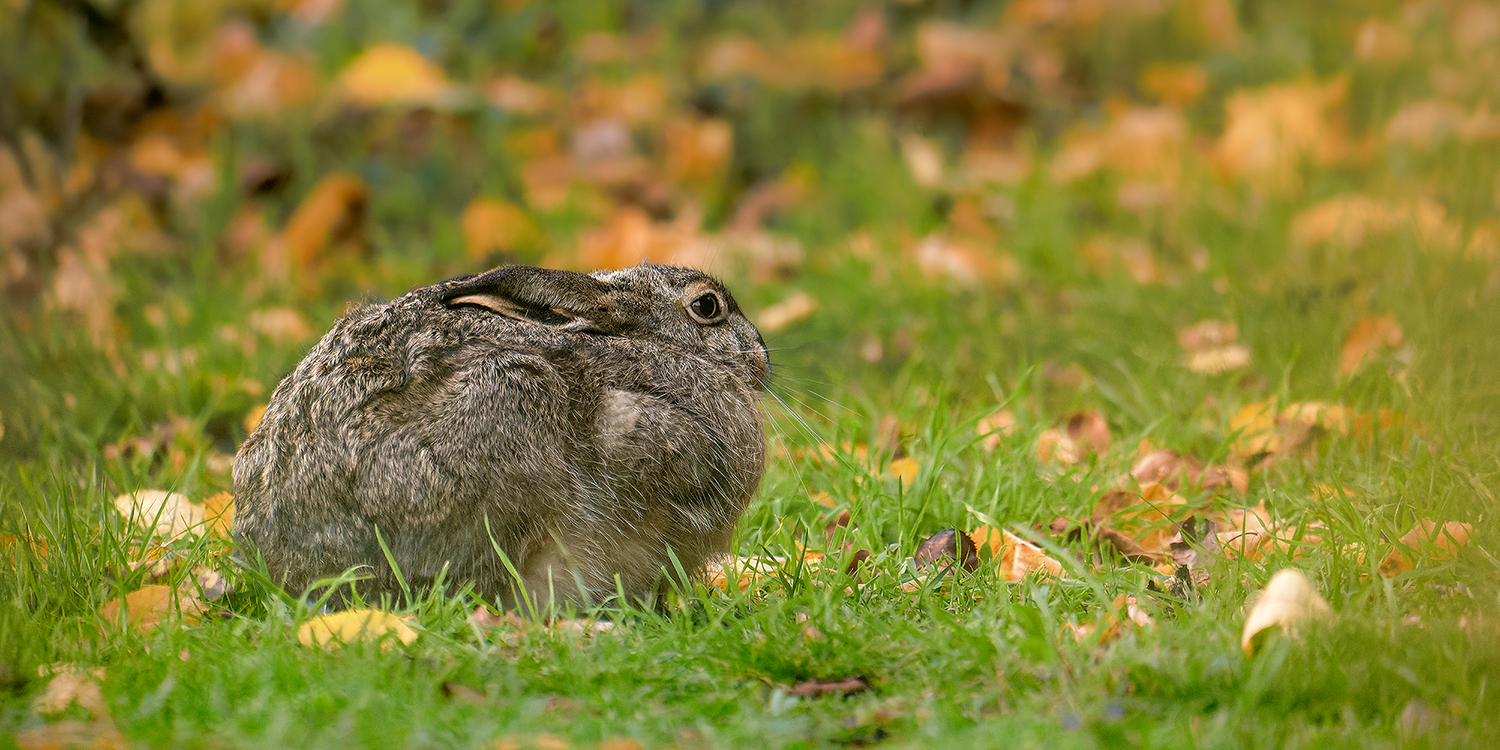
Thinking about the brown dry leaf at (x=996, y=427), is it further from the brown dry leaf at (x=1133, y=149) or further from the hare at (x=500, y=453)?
the brown dry leaf at (x=1133, y=149)

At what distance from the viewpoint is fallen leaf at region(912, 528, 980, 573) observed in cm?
327

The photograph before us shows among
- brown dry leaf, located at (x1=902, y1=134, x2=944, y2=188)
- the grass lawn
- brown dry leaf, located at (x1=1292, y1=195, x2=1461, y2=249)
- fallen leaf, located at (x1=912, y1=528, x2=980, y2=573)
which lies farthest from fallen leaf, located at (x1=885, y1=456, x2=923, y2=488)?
brown dry leaf, located at (x1=902, y1=134, x2=944, y2=188)

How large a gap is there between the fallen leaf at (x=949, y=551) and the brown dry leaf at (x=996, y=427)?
62 cm

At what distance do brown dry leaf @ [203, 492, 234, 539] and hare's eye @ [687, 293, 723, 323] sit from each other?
1356 millimetres

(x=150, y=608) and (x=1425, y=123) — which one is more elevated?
(x=1425, y=123)

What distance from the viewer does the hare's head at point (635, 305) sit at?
10.1 ft

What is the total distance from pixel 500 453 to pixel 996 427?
187 cm

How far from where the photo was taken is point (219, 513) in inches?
141

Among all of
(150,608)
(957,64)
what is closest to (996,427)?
(150,608)

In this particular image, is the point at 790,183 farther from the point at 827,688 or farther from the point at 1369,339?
the point at 827,688

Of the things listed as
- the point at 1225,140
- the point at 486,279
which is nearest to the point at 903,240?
the point at 1225,140

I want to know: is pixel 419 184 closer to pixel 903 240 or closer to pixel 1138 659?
pixel 903 240

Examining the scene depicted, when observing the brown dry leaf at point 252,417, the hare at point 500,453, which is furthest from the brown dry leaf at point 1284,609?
the brown dry leaf at point 252,417

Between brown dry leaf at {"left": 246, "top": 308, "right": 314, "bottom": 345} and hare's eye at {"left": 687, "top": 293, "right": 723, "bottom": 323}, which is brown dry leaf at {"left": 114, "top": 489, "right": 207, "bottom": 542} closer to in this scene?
hare's eye at {"left": 687, "top": 293, "right": 723, "bottom": 323}
